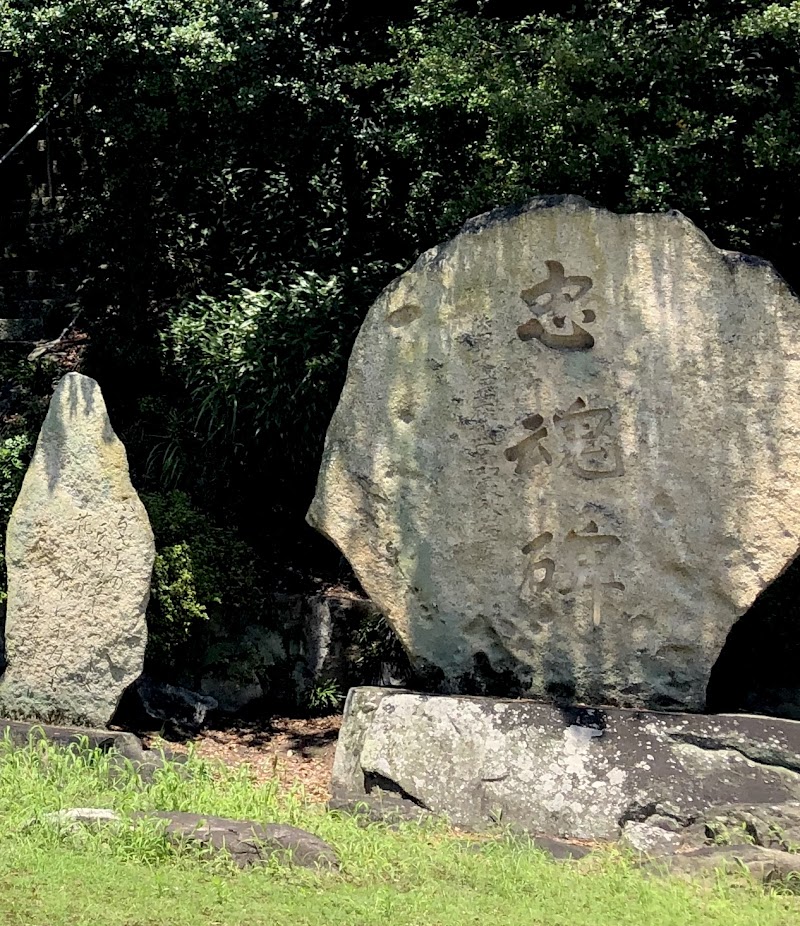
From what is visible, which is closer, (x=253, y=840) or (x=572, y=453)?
(x=253, y=840)

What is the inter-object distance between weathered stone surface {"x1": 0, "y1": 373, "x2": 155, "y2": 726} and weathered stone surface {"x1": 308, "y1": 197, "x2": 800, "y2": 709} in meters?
1.07

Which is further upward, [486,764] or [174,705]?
[174,705]

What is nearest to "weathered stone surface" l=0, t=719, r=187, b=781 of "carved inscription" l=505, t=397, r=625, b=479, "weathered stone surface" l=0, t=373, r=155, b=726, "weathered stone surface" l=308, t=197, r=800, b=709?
"weathered stone surface" l=0, t=373, r=155, b=726

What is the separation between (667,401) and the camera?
6.54 meters

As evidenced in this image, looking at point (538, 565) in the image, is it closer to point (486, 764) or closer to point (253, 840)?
point (486, 764)

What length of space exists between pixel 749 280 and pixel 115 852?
3995 millimetres

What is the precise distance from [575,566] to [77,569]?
2538 millimetres

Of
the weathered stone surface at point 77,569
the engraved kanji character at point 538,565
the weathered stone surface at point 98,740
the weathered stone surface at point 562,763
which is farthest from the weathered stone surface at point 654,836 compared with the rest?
the weathered stone surface at point 77,569

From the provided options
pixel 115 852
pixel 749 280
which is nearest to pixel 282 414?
pixel 749 280

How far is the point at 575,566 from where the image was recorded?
6.61 meters

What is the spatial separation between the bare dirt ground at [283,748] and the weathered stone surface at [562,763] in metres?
0.68

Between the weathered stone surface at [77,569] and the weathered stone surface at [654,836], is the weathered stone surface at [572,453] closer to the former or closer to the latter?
the weathered stone surface at [654,836]

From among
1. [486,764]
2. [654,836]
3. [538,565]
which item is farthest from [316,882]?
[538,565]

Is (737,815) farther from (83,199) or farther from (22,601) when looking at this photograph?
(83,199)
